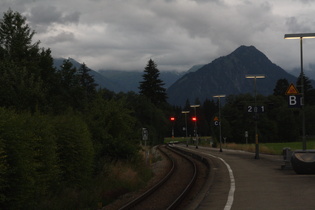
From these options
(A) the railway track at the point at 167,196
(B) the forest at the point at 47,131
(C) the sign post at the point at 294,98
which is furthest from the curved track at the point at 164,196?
(C) the sign post at the point at 294,98

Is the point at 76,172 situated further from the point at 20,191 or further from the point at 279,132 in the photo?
the point at 279,132

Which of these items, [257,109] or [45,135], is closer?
[45,135]

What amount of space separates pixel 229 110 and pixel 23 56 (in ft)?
271

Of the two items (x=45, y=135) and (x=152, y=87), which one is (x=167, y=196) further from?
(x=152, y=87)

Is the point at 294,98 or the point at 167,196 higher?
the point at 294,98

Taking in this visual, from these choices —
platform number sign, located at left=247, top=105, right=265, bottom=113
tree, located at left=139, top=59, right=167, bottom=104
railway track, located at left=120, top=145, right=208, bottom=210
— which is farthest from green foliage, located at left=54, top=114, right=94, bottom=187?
tree, located at left=139, top=59, right=167, bottom=104

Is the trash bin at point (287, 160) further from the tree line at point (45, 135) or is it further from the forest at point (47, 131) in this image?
the tree line at point (45, 135)

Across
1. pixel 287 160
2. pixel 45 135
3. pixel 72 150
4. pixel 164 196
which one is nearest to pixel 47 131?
pixel 45 135

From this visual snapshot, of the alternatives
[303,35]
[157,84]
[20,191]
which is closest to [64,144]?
[20,191]

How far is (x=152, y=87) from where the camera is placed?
384 feet

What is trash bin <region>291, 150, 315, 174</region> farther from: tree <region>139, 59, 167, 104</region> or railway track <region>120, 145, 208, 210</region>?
tree <region>139, 59, 167, 104</region>

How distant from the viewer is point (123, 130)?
89.2ft

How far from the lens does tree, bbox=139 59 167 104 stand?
383 feet

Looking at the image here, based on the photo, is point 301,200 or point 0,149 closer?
point 0,149
